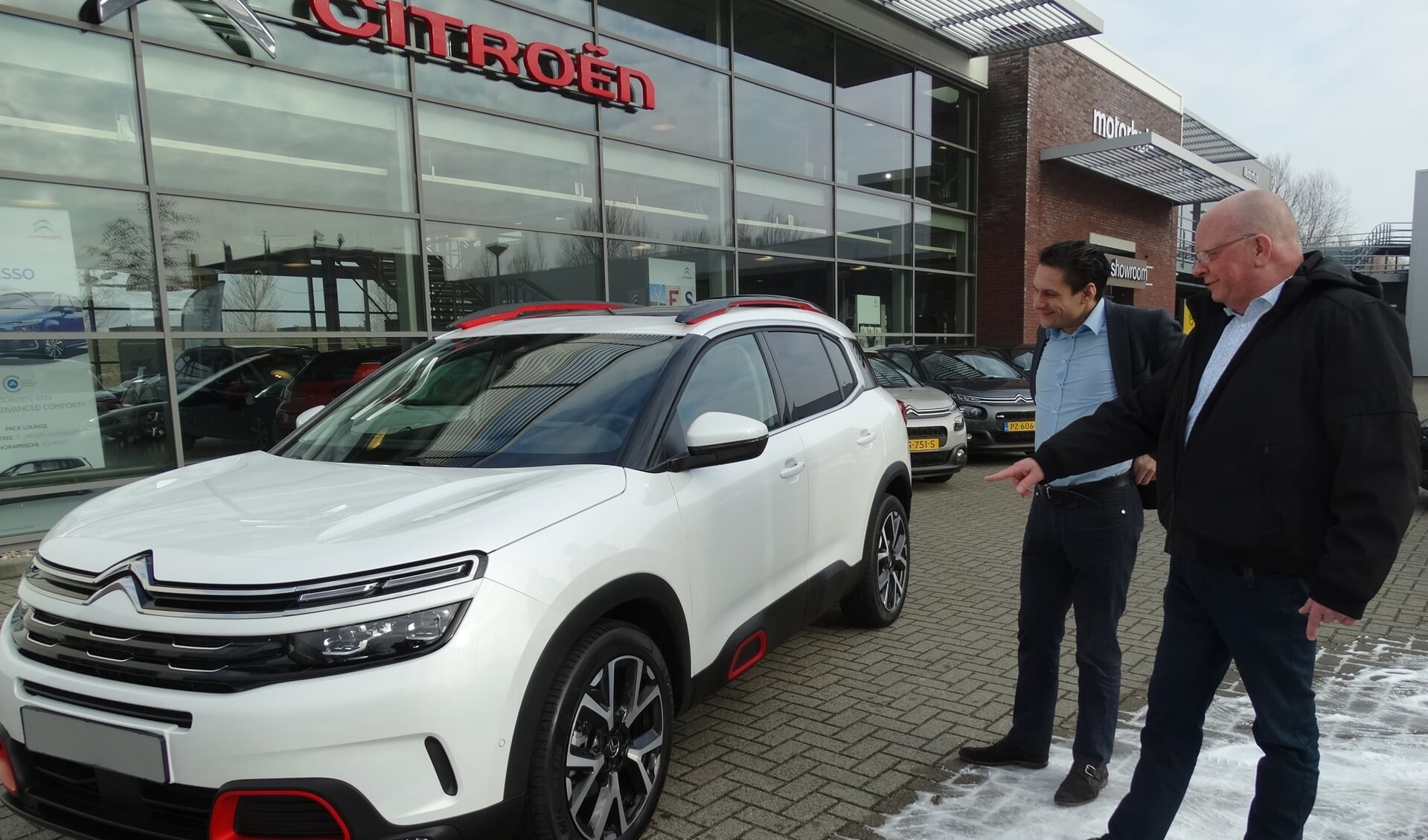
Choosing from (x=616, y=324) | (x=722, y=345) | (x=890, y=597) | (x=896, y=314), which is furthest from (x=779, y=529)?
(x=896, y=314)

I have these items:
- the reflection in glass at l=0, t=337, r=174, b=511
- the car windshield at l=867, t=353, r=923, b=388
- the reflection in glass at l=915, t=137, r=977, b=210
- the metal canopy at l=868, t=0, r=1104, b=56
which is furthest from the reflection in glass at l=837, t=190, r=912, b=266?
the reflection in glass at l=0, t=337, r=174, b=511

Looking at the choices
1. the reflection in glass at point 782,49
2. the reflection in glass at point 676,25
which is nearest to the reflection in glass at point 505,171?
the reflection in glass at point 676,25

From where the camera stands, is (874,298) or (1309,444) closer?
(1309,444)

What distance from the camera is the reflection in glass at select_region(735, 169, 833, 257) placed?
44.8ft

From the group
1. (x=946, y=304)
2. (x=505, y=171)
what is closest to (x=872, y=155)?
(x=946, y=304)

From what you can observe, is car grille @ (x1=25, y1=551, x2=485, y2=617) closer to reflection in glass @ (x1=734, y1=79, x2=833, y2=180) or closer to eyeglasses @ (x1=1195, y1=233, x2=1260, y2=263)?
eyeglasses @ (x1=1195, y1=233, x2=1260, y2=263)

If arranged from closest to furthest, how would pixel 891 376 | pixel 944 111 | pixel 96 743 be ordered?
pixel 96 743 < pixel 891 376 < pixel 944 111

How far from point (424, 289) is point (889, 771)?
792 cm

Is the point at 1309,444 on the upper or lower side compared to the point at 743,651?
upper

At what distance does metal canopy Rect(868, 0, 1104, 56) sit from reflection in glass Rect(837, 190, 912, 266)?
Answer: 3148 millimetres

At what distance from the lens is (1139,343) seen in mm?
2996

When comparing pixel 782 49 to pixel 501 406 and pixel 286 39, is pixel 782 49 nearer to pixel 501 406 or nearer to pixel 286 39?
pixel 286 39

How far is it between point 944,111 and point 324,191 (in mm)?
13078

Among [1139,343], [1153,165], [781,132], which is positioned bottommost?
[1139,343]
